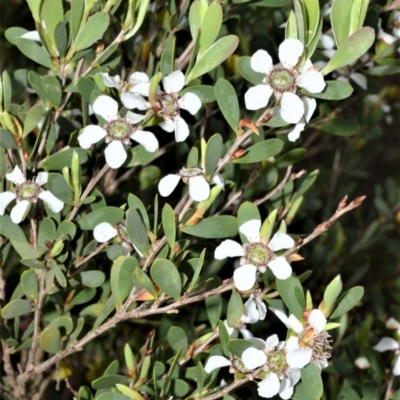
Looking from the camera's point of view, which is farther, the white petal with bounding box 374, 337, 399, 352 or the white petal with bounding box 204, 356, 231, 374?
the white petal with bounding box 374, 337, 399, 352

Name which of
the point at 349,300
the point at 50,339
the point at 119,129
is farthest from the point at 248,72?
the point at 50,339

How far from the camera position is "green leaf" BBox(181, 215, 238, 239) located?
0.58 meters

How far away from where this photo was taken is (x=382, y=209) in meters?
1.15

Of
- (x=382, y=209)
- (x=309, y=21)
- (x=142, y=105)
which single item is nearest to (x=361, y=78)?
(x=309, y=21)

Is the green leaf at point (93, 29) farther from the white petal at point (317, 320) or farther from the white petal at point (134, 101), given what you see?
the white petal at point (317, 320)

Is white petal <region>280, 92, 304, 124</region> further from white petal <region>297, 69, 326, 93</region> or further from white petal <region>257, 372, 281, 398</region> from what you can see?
white petal <region>257, 372, 281, 398</region>

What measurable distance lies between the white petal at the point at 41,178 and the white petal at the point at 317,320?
0.29m

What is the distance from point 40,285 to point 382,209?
729 millimetres

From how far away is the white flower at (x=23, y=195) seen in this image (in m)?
0.59

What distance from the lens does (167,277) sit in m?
0.55

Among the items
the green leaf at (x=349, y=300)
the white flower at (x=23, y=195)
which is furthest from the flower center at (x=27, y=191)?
the green leaf at (x=349, y=300)

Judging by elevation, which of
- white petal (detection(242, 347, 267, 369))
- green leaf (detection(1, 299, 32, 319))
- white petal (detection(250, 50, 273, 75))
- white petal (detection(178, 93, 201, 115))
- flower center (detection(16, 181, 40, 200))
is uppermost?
white petal (detection(250, 50, 273, 75))

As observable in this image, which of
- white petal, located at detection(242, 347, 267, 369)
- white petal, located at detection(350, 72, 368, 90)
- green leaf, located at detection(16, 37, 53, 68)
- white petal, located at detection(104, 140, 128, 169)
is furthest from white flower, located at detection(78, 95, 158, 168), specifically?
white petal, located at detection(350, 72, 368, 90)

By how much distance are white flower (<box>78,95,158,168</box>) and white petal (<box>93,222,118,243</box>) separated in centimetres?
6
